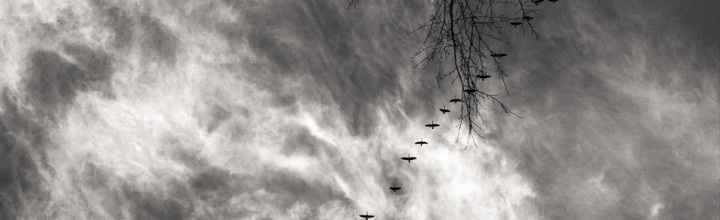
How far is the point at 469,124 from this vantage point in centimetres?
555

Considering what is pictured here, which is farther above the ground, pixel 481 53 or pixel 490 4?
pixel 490 4

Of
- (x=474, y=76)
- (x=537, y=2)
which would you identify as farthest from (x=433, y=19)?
(x=537, y=2)

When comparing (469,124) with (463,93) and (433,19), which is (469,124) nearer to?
(463,93)

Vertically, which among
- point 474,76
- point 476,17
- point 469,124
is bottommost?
point 469,124

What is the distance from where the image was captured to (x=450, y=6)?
5672 millimetres

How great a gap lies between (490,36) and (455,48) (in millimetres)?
328

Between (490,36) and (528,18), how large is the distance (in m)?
0.40

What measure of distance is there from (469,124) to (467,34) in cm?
83

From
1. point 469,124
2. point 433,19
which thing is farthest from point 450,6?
point 469,124

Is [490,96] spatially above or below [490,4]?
below

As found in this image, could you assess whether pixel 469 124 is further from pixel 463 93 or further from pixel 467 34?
pixel 467 34

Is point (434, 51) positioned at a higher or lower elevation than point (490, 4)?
lower

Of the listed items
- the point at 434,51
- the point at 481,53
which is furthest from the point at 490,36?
the point at 434,51

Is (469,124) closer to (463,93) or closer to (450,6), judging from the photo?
(463,93)
